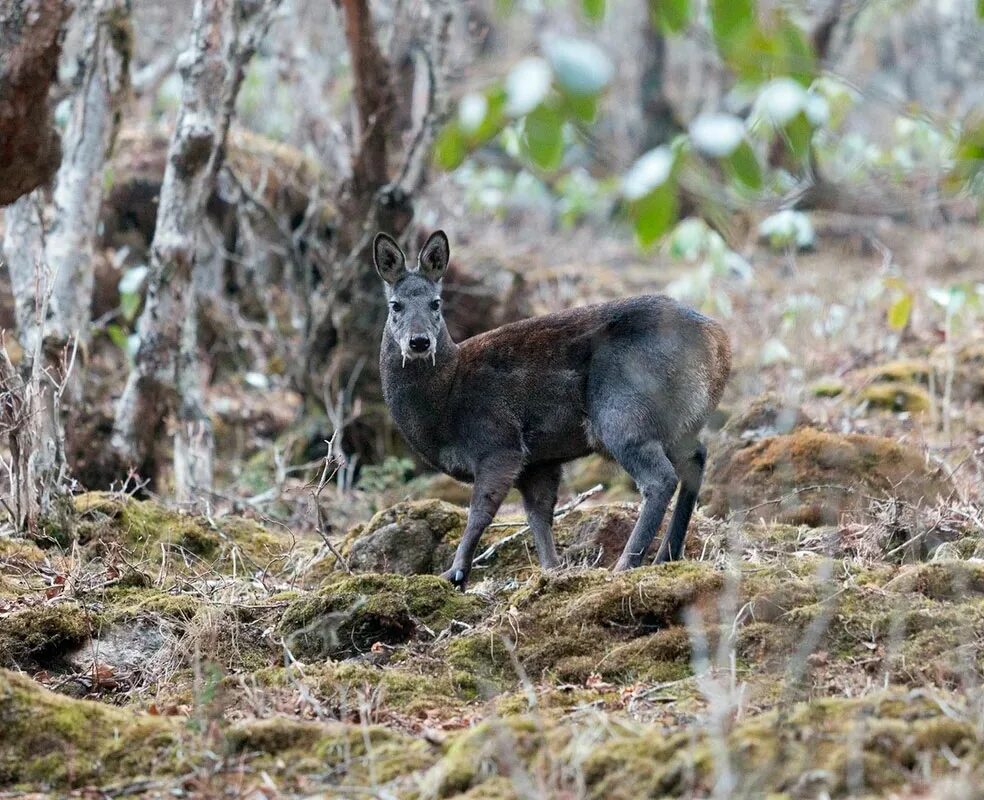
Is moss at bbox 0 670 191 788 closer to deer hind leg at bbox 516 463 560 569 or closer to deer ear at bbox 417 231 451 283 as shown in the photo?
deer hind leg at bbox 516 463 560 569

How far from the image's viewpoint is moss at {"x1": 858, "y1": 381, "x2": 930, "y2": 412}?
11.8m

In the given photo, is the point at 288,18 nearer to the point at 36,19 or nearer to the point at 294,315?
the point at 294,315

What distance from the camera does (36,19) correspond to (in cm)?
612

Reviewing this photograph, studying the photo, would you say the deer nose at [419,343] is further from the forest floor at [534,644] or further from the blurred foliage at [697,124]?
the blurred foliage at [697,124]

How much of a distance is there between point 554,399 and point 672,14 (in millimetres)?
5258

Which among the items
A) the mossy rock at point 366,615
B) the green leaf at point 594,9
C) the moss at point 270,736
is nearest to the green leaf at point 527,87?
the green leaf at point 594,9

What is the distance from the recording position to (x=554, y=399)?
804cm

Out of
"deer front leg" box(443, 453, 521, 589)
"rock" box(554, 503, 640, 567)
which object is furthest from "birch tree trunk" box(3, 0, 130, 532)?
"rock" box(554, 503, 640, 567)

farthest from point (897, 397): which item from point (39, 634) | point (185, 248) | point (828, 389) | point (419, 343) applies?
point (39, 634)

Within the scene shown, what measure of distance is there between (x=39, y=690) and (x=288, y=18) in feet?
38.9

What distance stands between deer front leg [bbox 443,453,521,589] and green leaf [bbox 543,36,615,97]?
16.3ft

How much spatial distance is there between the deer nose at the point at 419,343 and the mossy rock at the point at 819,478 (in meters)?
2.17

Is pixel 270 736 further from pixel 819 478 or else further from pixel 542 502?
pixel 819 478

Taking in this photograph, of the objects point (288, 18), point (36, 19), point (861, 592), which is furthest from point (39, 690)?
point (288, 18)
